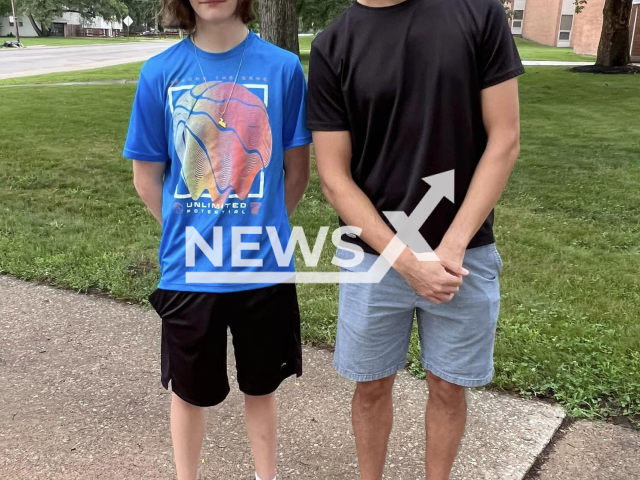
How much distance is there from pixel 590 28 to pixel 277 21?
3605cm

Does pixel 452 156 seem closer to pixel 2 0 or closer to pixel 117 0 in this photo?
pixel 2 0

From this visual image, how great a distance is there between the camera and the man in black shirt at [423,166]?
1631 mm

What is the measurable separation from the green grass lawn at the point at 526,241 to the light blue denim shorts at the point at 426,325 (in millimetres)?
1024

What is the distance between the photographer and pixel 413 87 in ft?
5.41

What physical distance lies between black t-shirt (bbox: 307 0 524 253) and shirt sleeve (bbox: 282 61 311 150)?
85 mm

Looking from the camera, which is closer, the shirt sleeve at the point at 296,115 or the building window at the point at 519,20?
the shirt sleeve at the point at 296,115

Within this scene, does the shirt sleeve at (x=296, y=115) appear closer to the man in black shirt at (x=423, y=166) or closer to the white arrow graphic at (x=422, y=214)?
the man in black shirt at (x=423, y=166)

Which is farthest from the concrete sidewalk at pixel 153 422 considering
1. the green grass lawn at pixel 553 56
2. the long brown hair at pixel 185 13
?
the green grass lawn at pixel 553 56

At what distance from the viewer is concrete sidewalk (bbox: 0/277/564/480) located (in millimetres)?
2271

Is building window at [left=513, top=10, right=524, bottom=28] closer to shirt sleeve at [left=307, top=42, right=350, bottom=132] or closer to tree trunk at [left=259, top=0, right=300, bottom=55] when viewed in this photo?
tree trunk at [left=259, top=0, right=300, bottom=55]

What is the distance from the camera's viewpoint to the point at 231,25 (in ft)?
5.85

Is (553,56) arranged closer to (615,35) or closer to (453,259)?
(615,35)

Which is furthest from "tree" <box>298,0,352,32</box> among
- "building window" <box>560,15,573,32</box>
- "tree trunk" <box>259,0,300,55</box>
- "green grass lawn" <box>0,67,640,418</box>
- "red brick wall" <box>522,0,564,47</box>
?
"red brick wall" <box>522,0,564,47</box>

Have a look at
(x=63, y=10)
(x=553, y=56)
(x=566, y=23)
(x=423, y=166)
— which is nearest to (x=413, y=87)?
(x=423, y=166)
